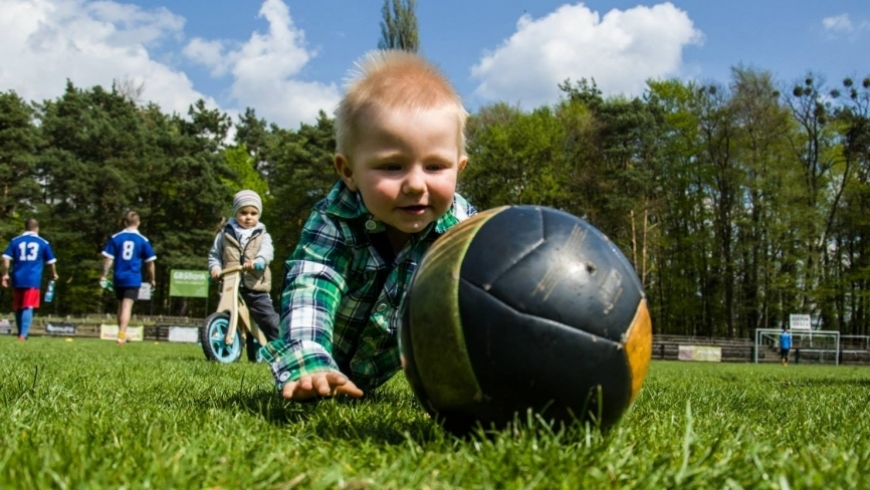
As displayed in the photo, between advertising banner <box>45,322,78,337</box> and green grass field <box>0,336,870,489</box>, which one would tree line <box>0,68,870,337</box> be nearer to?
advertising banner <box>45,322,78,337</box>

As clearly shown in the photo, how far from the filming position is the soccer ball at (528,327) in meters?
2.35

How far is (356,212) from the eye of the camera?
3.83 meters

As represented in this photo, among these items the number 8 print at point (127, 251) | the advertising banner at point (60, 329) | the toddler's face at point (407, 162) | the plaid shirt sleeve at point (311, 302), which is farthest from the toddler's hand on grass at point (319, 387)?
the advertising banner at point (60, 329)

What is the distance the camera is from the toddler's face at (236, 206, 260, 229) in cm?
1038

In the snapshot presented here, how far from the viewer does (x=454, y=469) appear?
2.04 meters

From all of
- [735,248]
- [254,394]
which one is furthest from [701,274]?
[254,394]

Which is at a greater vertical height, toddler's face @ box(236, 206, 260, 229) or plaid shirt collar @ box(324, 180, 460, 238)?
toddler's face @ box(236, 206, 260, 229)

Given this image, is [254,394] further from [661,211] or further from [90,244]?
[90,244]

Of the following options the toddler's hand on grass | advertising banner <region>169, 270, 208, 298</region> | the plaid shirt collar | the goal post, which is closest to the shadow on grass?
the toddler's hand on grass

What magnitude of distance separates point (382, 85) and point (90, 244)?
5667 centimetres

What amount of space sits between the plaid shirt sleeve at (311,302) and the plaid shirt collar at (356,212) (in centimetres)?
8

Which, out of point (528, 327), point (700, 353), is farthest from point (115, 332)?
point (528, 327)

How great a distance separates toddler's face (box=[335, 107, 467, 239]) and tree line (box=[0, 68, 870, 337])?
148 feet

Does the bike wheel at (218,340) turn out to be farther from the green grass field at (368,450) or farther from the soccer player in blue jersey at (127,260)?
the green grass field at (368,450)
